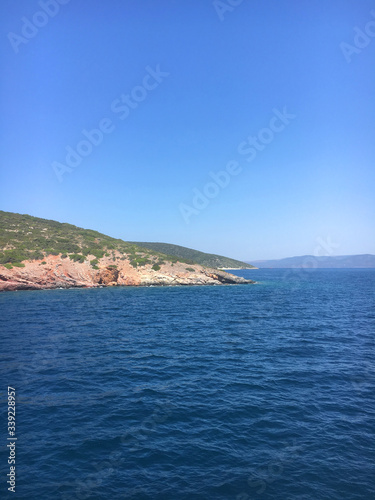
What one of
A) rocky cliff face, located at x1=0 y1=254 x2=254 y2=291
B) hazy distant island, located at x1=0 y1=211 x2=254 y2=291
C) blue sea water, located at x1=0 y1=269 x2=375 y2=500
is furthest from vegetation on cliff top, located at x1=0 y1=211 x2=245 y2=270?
blue sea water, located at x1=0 y1=269 x2=375 y2=500

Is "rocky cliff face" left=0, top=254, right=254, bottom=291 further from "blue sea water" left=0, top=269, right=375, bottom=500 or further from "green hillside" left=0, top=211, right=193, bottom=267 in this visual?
"blue sea water" left=0, top=269, right=375, bottom=500

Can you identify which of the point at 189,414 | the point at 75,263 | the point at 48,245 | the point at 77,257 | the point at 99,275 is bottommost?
the point at 189,414

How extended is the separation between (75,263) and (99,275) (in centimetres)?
817

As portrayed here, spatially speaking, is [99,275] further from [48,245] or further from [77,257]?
[48,245]

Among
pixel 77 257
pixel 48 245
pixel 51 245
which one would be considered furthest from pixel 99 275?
pixel 48 245

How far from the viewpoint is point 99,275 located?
289 feet

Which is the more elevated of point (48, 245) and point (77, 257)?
point (48, 245)

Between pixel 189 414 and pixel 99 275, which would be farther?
pixel 99 275

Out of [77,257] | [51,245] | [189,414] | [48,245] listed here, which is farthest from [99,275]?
[189,414]

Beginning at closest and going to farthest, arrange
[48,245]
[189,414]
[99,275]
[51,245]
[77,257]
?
[189,414], [99,275], [77,257], [48,245], [51,245]

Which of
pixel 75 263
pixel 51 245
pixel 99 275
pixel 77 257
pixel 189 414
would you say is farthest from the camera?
pixel 51 245

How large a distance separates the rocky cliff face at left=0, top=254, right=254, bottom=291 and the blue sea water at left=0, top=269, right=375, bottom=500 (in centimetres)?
4841

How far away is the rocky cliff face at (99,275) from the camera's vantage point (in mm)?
76000

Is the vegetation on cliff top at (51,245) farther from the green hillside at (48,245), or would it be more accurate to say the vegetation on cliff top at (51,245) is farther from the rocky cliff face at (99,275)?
the rocky cliff face at (99,275)
